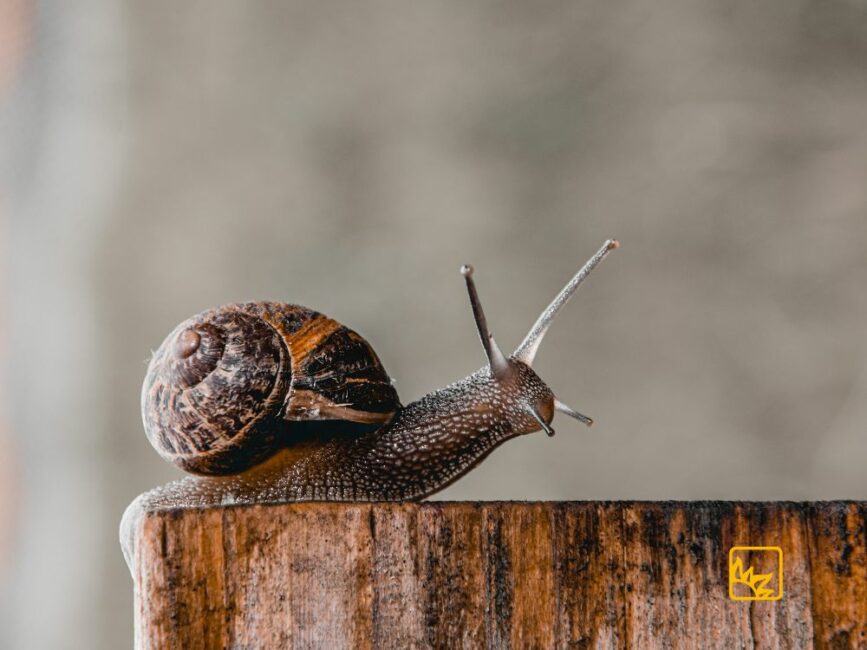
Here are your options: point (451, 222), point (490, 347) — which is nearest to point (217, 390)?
point (490, 347)

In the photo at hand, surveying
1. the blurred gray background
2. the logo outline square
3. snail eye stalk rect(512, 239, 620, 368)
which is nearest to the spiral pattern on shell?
snail eye stalk rect(512, 239, 620, 368)

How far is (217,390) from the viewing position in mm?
1197

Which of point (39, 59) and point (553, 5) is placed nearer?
point (553, 5)

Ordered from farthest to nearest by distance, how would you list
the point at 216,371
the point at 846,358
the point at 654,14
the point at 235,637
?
the point at 654,14 → the point at 846,358 → the point at 216,371 → the point at 235,637

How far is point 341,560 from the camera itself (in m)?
0.89

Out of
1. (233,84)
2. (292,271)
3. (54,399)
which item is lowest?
(54,399)

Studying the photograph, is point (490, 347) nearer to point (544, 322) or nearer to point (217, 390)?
point (544, 322)

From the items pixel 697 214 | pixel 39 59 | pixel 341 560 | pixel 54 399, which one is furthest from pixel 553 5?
pixel 341 560

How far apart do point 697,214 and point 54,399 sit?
5.49 feet

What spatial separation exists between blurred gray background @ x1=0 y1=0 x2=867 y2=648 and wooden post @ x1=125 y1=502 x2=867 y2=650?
1250 millimetres

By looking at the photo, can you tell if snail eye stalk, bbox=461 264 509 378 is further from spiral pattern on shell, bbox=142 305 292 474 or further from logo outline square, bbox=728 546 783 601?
logo outline square, bbox=728 546 783 601

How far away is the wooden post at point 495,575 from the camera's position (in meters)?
0.88

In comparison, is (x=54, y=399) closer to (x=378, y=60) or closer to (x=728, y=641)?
(x=378, y=60)

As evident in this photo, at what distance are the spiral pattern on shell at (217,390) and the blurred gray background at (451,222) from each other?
43.0 inches
